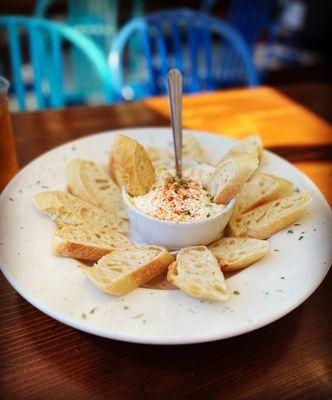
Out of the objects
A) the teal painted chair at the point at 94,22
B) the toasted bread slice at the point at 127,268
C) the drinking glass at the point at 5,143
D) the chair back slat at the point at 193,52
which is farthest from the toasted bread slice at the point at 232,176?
the teal painted chair at the point at 94,22

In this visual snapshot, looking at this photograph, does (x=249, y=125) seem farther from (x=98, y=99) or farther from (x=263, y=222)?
(x=98, y=99)

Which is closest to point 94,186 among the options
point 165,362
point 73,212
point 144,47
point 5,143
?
point 73,212

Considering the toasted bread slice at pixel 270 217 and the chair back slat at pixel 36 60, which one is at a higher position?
the chair back slat at pixel 36 60

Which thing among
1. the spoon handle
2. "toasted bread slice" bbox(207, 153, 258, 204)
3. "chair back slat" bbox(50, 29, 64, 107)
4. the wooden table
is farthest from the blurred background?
the wooden table

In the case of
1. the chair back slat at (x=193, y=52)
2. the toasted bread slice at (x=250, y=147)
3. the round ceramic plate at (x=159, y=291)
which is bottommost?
the round ceramic plate at (x=159, y=291)

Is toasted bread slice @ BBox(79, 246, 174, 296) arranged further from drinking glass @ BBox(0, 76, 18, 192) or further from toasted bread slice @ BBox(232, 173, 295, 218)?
drinking glass @ BBox(0, 76, 18, 192)

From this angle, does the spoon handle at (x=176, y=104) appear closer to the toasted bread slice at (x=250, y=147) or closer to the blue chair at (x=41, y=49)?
the toasted bread slice at (x=250, y=147)

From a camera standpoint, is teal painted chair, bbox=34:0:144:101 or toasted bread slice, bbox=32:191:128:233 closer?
toasted bread slice, bbox=32:191:128:233
